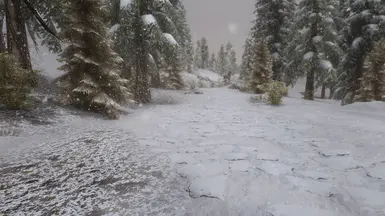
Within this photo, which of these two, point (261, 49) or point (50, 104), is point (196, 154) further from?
point (261, 49)

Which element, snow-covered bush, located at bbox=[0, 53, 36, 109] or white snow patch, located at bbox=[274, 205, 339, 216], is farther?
snow-covered bush, located at bbox=[0, 53, 36, 109]

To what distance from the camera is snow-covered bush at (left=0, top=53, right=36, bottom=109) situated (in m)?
6.47

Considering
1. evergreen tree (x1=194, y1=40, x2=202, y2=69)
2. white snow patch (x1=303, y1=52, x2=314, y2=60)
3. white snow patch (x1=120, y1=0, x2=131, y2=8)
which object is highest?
evergreen tree (x1=194, y1=40, x2=202, y2=69)

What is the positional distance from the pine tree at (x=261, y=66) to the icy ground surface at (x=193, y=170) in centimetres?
1305

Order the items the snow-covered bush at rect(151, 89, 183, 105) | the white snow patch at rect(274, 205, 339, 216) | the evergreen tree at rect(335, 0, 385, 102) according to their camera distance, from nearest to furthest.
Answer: the white snow patch at rect(274, 205, 339, 216) < the snow-covered bush at rect(151, 89, 183, 105) < the evergreen tree at rect(335, 0, 385, 102)

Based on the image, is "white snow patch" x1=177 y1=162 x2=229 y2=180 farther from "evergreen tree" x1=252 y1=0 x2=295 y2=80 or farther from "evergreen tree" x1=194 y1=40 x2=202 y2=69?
"evergreen tree" x1=194 y1=40 x2=202 y2=69

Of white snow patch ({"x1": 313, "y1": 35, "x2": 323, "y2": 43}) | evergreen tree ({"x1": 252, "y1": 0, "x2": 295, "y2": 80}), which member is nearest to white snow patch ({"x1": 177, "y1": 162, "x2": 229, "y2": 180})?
white snow patch ({"x1": 313, "y1": 35, "x2": 323, "y2": 43})

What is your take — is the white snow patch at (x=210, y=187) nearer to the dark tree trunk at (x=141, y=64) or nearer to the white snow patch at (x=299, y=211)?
the white snow patch at (x=299, y=211)

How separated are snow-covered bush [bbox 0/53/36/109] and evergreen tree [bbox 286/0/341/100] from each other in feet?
56.0

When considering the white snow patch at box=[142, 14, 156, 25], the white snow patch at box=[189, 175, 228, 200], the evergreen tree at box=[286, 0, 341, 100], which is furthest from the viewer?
the evergreen tree at box=[286, 0, 341, 100]

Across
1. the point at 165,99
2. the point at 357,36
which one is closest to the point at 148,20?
the point at 165,99

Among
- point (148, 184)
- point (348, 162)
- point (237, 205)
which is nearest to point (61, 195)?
point (148, 184)

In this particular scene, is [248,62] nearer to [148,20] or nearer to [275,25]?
[275,25]

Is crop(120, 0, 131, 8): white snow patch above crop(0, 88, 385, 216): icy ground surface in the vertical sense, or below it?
above
